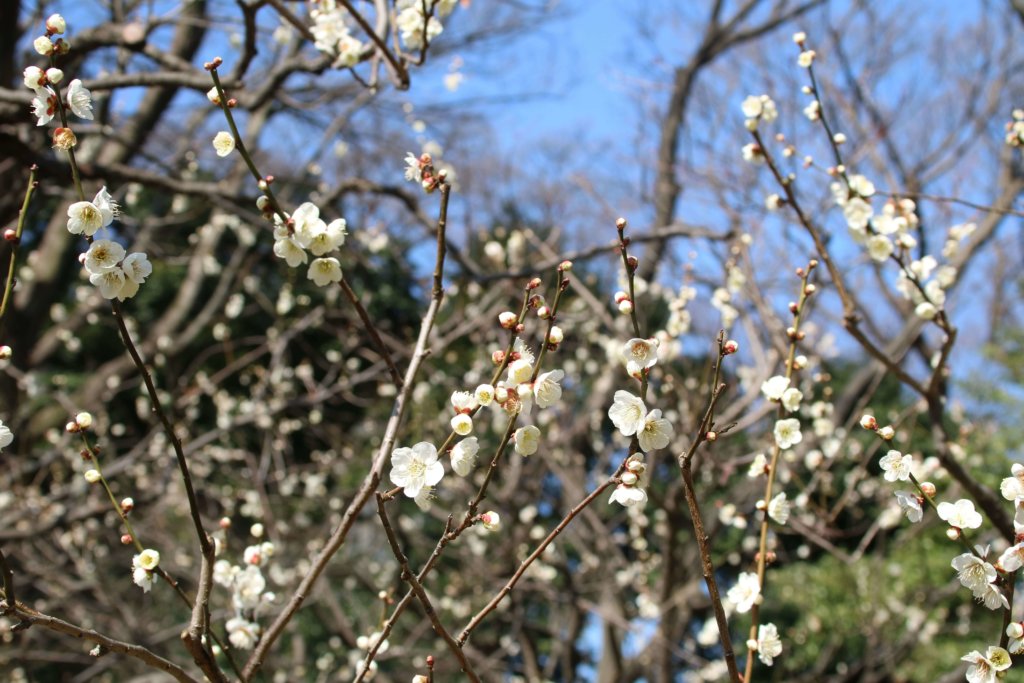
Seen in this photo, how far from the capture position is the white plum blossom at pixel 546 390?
4.13 feet

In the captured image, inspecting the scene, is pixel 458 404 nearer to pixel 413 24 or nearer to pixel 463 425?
pixel 463 425

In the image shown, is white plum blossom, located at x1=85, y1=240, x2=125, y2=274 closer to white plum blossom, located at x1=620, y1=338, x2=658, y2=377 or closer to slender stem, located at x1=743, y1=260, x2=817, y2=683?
white plum blossom, located at x1=620, y1=338, x2=658, y2=377

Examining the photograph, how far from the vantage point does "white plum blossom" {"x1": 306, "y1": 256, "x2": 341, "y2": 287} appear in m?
1.47

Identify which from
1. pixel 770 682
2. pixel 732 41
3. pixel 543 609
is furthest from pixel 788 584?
pixel 732 41

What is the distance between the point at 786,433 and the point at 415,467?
0.81 metres

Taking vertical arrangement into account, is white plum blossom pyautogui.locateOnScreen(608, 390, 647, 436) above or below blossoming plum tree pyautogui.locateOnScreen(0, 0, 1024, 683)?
below

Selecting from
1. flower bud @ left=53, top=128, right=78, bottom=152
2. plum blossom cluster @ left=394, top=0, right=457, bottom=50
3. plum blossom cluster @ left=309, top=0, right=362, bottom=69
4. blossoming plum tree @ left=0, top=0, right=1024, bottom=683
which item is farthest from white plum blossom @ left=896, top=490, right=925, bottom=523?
plum blossom cluster @ left=309, top=0, right=362, bottom=69

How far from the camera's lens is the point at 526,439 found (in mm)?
1296

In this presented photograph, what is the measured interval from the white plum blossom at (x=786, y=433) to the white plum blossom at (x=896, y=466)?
0.28 m

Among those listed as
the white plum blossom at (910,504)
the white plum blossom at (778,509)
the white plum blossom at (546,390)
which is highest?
the white plum blossom at (546,390)

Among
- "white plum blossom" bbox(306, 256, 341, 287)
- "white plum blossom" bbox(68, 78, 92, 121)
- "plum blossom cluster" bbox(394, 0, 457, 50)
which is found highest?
"plum blossom cluster" bbox(394, 0, 457, 50)

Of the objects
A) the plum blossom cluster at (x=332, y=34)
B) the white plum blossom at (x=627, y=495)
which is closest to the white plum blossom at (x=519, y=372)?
the white plum blossom at (x=627, y=495)

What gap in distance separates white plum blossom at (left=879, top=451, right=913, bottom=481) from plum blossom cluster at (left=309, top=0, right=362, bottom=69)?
1943mm

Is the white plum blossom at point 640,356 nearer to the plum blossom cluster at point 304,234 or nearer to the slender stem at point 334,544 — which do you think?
the slender stem at point 334,544
